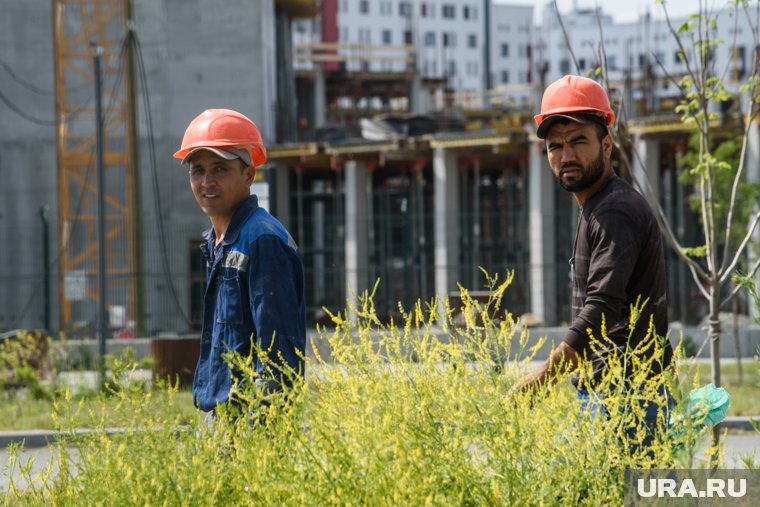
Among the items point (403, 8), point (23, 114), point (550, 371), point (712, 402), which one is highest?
point (403, 8)

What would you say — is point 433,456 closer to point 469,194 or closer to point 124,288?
point 124,288

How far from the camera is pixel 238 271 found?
14.2 feet

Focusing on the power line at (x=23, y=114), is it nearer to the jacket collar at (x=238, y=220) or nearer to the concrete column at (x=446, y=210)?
the concrete column at (x=446, y=210)

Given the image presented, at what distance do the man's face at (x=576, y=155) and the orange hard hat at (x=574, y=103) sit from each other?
4cm

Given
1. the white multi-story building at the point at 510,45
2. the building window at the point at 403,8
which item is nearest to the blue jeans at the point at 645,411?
the building window at the point at 403,8

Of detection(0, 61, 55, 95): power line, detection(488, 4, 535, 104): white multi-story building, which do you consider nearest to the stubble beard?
detection(0, 61, 55, 95): power line

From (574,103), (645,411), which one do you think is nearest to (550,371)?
(645,411)

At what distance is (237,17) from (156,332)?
12130 mm

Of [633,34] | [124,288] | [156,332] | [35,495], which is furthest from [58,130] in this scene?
[633,34]

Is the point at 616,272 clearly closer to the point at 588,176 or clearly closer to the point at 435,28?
the point at 588,176

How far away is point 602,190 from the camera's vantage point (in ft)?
13.5

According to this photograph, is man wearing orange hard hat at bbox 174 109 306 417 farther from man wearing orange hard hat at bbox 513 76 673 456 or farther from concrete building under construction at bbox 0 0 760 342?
concrete building under construction at bbox 0 0 760 342

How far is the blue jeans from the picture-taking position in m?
3.58

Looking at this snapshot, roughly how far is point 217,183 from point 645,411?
1826mm
